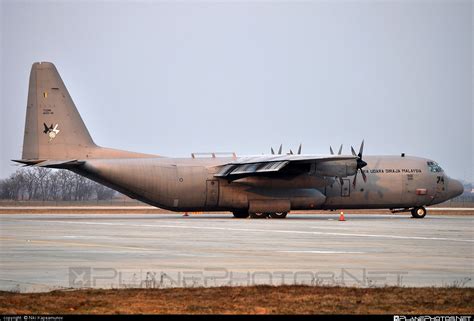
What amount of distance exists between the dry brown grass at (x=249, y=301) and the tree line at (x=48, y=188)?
112m

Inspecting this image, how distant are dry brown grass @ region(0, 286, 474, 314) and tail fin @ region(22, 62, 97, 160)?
35955 millimetres

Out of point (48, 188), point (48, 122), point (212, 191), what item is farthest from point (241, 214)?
point (48, 188)

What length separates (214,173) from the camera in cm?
5331

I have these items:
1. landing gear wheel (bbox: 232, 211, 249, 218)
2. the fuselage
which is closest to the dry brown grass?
the fuselage

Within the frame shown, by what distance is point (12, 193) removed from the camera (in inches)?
4968

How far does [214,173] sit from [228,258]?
3010cm

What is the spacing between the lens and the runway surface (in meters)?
18.3

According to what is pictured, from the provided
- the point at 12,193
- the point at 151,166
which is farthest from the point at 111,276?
the point at 12,193

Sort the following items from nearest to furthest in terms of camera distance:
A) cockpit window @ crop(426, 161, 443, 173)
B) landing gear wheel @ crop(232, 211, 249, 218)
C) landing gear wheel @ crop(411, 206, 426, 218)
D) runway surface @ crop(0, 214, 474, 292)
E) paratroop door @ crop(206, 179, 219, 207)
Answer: runway surface @ crop(0, 214, 474, 292) → paratroop door @ crop(206, 179, 219, 207) → landing gear wheel @ crop(232, 211, 249, 218) → landing gear wheel @ crop(411, 206, 426, 218) → cockpit window @ crop(426, 161, 443, 173)

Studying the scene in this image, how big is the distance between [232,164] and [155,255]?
29.5 m

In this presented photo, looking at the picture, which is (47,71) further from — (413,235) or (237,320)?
(237,320)

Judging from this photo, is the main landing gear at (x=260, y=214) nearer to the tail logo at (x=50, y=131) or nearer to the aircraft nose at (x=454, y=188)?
the aircraft nose at (x=454, y=188)

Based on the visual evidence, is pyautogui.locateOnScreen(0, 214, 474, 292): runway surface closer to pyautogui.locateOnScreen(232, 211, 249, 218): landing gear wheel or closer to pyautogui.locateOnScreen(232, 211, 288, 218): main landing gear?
pyautogui.locateOnScreen(232, 211, 288, 218): main landing gear

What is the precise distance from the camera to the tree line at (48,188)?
12790cm
